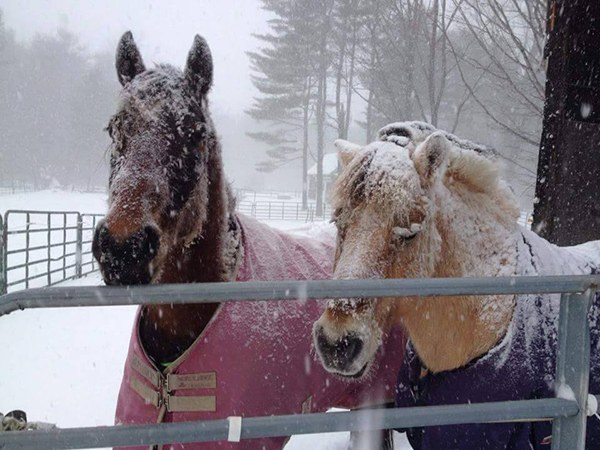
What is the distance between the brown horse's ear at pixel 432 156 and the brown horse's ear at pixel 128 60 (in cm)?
150

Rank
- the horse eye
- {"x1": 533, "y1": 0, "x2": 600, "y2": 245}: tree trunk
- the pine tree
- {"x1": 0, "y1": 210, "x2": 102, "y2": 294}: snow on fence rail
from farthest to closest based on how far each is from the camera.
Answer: the pine tree
{"x1": 0, "y1": 210, "x2": 102, "y2": 294}: snow on fence rail
{"x1": 533, "y1": 0, "x2": 600, "y2": 245}: tree trunk
the horse eye

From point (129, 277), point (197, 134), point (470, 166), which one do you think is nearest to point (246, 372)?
point (129, 277)

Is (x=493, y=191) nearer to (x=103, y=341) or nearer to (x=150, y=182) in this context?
(x=150, y=182)

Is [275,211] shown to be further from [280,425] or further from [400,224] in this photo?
[280,425]

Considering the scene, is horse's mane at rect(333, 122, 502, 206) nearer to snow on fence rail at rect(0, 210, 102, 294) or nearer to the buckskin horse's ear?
the buckskin horse's ear

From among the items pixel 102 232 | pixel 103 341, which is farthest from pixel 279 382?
pixel 103 341

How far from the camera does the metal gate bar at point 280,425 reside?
1.10 metres

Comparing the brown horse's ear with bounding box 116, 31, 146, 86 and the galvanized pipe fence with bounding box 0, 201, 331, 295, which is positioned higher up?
the brown horse's ear with bounding box 116, 31, 146, 86

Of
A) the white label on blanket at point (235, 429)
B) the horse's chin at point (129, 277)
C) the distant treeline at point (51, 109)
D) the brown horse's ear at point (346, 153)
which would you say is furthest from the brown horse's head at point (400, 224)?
the distant treeline at point (51, 109)

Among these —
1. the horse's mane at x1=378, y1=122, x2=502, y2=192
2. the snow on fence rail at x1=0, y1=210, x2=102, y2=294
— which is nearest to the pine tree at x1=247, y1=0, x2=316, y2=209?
the snow on fence rail at x1=0, y1=210, x2=102, y2=294

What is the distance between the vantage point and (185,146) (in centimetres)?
203

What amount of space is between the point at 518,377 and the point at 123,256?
1547mm

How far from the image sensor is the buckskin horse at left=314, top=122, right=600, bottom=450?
168 centimetres

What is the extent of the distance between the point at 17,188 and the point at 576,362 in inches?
1346
